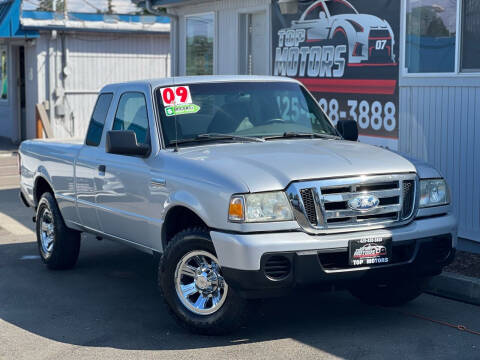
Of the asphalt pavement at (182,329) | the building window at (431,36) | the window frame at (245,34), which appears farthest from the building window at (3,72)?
the asphalt pavement at (182,329)

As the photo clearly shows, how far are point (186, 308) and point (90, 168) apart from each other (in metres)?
2.12

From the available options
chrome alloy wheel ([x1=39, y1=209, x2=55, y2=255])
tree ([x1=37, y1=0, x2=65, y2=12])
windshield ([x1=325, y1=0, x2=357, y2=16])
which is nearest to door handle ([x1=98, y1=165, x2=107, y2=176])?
chrome alloy wheel ([x1=39, y1=209, x2=55, y2=255])

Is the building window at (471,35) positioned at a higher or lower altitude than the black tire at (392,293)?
higher

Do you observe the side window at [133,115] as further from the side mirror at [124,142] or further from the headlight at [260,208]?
the headlight at [260,208]

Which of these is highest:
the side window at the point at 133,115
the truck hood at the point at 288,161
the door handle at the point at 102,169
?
the side window at the point at 133,115

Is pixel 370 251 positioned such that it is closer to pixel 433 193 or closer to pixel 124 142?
pixel 433 193

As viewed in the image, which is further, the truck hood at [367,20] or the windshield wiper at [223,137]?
the truck hood at [367,20]

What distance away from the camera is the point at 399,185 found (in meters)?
6.09

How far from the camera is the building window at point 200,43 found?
15273mm

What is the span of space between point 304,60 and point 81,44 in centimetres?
1163

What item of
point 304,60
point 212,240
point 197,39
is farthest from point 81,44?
point 212,240

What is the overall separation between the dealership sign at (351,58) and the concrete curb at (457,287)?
3211mm

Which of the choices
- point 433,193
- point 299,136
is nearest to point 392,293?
point 433,193

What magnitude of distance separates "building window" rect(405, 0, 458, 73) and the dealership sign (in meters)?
0.24
